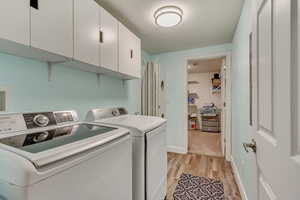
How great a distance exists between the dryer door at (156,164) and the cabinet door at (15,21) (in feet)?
3.65

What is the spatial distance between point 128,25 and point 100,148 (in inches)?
78.7

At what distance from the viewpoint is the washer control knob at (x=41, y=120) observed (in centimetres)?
108

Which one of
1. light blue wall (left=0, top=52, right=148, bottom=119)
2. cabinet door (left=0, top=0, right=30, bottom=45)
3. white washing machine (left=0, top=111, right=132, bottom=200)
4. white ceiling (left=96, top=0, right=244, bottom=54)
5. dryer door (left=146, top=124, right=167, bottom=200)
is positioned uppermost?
white ceiling (left=96, top=0, right=244, bottom=54)

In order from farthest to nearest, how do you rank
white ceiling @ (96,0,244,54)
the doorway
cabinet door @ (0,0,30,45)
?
1. the doorway
2. white ceiling @ (96,0,244,54)
3. cabinet door @ (0,0,30,45)

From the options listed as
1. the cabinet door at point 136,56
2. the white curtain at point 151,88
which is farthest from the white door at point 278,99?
the white curtain at point 151,88

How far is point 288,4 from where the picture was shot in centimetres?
49

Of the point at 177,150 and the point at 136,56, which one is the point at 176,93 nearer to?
the point at 177,150

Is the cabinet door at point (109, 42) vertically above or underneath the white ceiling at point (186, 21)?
underneath

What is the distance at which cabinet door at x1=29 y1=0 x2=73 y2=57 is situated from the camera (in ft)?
3.11

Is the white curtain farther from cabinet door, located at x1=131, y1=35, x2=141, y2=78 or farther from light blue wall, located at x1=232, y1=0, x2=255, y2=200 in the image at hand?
light blue wall, located at x1=232, y1=0, x2=255, y2=200

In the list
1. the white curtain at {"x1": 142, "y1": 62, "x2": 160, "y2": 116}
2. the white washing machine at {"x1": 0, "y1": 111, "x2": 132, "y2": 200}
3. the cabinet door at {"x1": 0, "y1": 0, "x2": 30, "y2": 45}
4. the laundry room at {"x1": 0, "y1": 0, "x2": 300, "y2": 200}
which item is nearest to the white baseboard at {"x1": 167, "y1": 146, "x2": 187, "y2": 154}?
the laundry room at {"x1": 0, "y1": 0, "x2": 300, "y2": 200}

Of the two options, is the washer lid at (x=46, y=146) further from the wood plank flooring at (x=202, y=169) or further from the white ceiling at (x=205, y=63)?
the white ceiling at (x=205, y=63)

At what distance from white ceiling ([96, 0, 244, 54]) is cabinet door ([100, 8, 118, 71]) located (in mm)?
265

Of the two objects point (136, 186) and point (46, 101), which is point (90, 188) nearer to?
point (136, 186)
